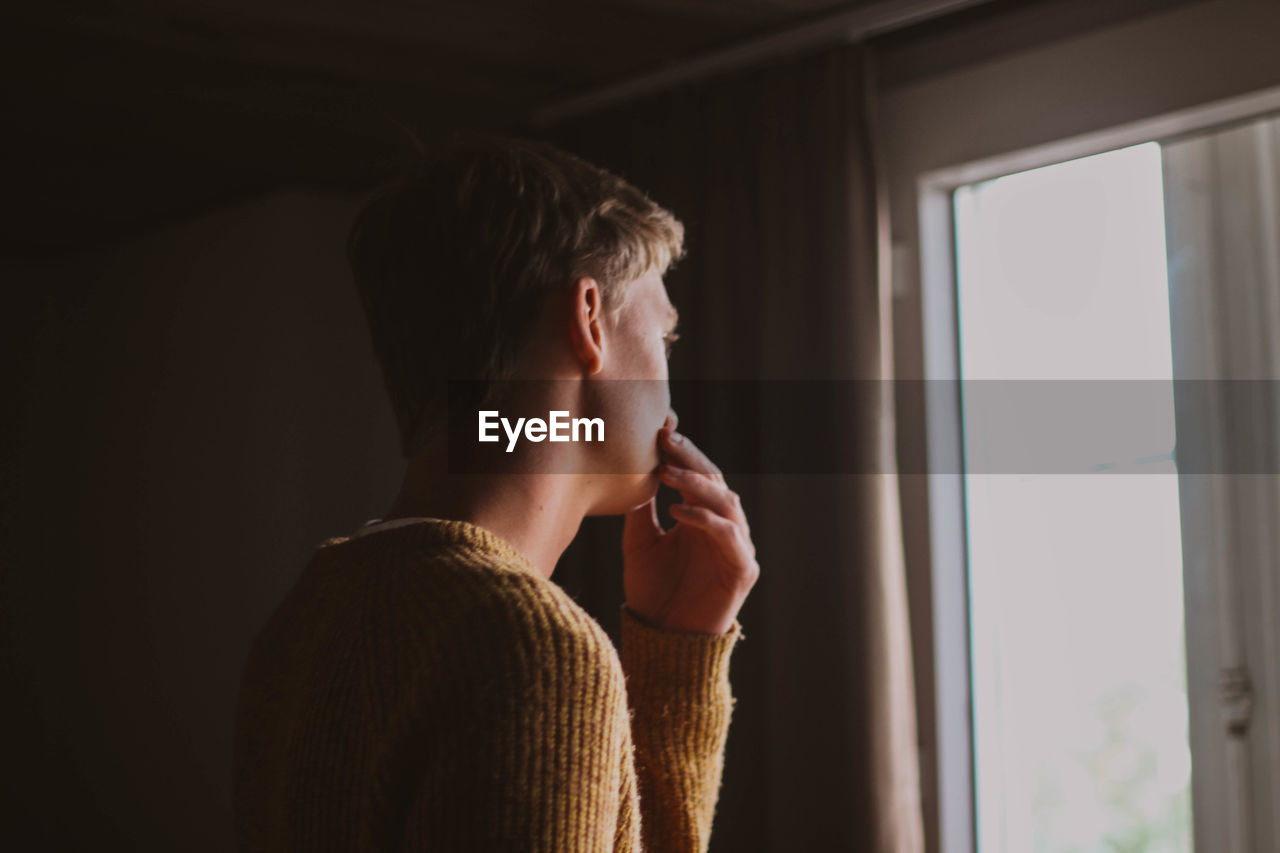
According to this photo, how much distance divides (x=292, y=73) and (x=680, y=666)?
179cm

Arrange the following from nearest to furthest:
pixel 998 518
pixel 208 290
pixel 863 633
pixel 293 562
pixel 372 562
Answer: pixel 372 562
pixel 863 633
pixel 998 518
pixel 293 562
pixel 208 290

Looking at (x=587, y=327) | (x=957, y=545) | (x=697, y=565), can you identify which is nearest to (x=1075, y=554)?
(x=957, y=545)

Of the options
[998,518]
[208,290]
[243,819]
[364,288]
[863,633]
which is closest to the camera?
[243,819]

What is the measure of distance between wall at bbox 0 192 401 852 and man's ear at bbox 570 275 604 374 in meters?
2.23

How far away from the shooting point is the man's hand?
1.30 metres

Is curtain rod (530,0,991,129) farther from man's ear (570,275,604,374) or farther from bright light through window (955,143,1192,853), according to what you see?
man's ear (570,275,604,374)

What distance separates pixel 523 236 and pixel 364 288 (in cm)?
18

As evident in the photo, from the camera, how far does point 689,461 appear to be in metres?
1.23

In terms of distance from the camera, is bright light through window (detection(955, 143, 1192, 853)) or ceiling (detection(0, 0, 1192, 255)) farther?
ceiling (detection(0, 0, 1192, 255))

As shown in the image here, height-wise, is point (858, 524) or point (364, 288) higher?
point (364, 288)

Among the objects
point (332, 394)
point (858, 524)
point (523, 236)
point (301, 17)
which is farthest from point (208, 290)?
point (523, 236)

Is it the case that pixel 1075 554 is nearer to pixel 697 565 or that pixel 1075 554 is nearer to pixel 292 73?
pixel 697 565

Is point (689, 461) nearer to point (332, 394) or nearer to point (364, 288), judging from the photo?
point (364, 288)

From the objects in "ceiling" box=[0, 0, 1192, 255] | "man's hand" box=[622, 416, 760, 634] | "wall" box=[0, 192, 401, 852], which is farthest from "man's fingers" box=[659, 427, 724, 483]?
"wall" box=[0, 192, 401, 852]
